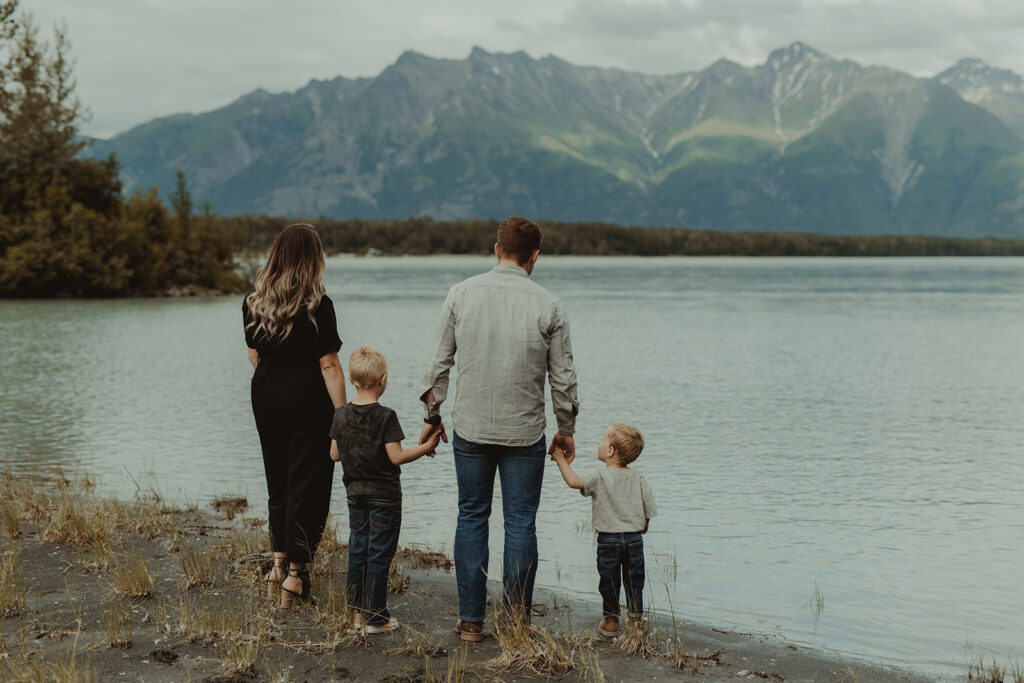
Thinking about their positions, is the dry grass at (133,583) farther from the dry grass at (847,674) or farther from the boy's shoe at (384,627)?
the dry grass at (847,674)

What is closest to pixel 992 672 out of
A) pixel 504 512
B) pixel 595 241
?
pixel 504 512

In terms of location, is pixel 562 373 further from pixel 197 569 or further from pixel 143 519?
pixel 143 519

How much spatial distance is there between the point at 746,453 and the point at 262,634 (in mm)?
10094

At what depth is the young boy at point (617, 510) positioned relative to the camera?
19.5 feet

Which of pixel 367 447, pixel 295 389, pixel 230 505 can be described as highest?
pixel 295 389

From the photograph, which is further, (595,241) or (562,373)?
(595,241)

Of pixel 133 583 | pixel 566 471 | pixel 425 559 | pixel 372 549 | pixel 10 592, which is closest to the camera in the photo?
pixel 566 471

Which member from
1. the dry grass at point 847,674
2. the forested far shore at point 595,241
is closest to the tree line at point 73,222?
the dry grass at point 847,674

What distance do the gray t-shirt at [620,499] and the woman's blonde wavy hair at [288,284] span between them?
6.59ft

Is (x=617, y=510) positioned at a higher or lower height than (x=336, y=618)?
higher

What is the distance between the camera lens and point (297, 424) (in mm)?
6223

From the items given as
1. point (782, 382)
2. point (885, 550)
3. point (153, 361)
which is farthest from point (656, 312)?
point (885, 550)

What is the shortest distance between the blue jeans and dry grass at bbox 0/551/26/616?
2.77 m

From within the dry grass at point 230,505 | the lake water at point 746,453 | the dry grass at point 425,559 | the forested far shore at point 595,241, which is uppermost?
the forested far shore at point 595,241
